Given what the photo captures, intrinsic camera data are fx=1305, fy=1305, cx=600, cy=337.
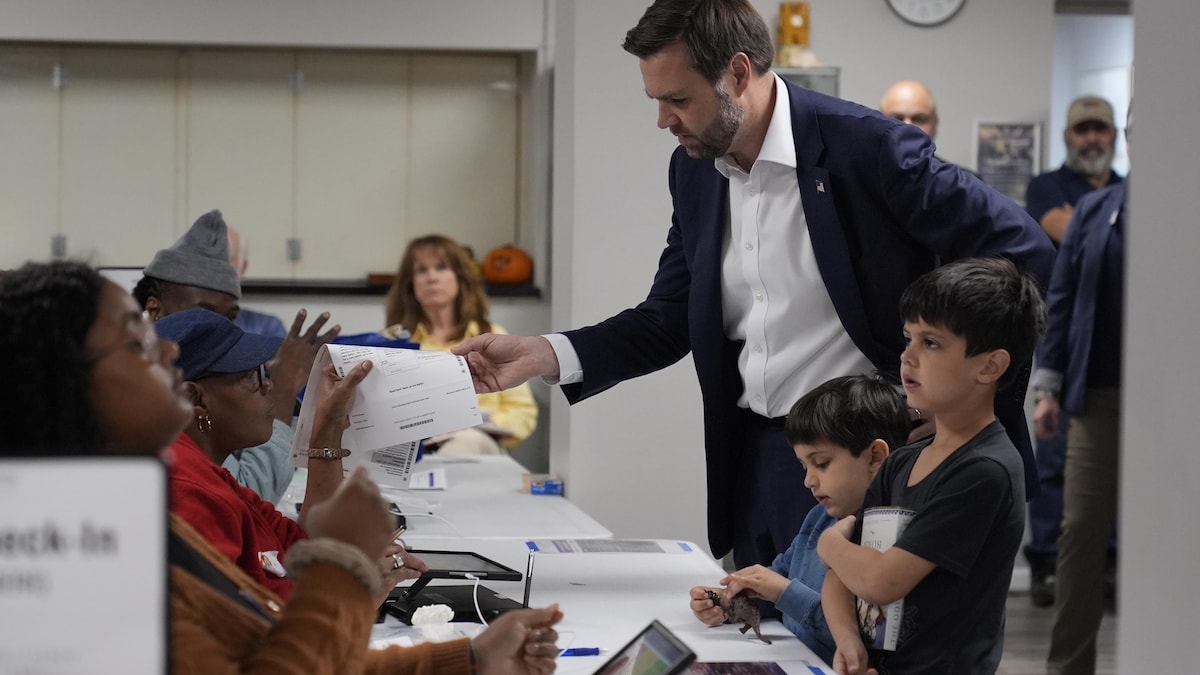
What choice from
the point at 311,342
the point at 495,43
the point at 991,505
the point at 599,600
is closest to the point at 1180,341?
the point at 991,505

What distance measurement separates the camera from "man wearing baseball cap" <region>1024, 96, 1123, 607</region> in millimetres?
4996

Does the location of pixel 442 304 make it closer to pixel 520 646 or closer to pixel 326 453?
pixel 326 453

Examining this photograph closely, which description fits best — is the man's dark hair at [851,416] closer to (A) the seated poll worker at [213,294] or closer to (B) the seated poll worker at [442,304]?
(A) the seated poll worker at [213,294]

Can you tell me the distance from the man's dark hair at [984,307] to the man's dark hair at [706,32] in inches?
22.9

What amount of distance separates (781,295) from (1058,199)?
3.11 metres

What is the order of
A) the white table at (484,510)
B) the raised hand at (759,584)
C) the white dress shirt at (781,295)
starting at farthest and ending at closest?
1. the white table at (484,510)
2. the white dress shirt at (781,295)
3. the raised hand at (759,584)

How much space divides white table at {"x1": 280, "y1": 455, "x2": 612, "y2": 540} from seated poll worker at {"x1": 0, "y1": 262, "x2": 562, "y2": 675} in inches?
61.1

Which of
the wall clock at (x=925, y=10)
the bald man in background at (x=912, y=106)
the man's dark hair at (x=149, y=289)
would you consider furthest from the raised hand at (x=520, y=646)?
the wall clock at (x=925, y=10)

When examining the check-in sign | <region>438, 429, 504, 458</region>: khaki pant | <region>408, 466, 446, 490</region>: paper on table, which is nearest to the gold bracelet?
the check-in sign

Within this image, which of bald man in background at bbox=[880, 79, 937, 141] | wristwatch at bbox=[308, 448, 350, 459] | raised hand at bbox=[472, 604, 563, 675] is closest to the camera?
raised hand at bbox=[472, 604, 563, 675]

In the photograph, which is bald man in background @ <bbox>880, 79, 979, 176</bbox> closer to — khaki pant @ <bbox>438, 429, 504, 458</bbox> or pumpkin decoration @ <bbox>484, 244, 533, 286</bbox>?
khaki pant @ <bbox>438, 429, 504, 458</bbox>

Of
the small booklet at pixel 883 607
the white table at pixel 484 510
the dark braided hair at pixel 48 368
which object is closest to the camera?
the dark braided hair at pixel 48 368

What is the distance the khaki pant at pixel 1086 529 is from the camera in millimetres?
3705

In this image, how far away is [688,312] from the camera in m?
2.52
